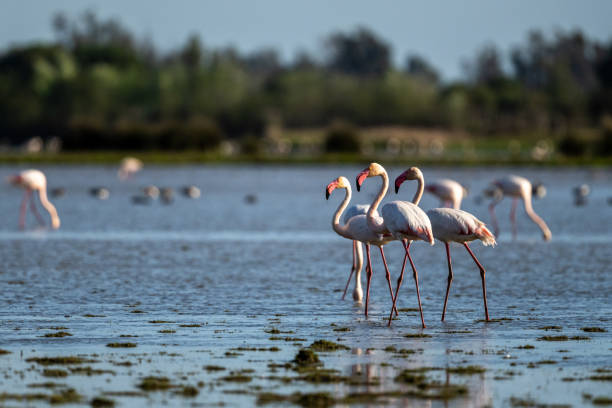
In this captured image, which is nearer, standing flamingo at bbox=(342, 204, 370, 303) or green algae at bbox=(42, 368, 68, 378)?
green algae at bbox=(42, 368, 68, 378)

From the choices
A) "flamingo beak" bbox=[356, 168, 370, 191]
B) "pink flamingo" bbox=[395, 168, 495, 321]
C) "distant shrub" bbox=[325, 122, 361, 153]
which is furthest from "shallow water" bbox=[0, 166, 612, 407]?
"distant shrub" bbox=[325, 122, 361, 153]

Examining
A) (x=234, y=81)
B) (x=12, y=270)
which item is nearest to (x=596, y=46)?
(x=234, y=81)

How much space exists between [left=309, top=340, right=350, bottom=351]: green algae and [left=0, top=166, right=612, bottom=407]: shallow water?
12cm

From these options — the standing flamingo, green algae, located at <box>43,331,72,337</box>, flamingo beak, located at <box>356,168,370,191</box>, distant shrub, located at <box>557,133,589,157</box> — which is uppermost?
distant shrub, located at <box>557,133,589,157</box>

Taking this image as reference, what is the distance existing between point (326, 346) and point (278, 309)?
247 centimetres

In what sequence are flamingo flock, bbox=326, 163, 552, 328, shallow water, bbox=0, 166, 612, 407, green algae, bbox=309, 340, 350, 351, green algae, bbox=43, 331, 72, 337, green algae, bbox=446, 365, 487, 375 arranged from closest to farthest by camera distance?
shallow water, bbox=0, 166, 612, 407
green algae, bbox=446, 365, 487, 375
green algae, bbox=309, 340, 350, 351
green algae, bbox=43, 331, 72, 337
flamingo flock, bbox=326, 163, 552, 328

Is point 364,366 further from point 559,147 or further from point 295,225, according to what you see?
point 559,147

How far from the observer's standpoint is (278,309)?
39.3 ft

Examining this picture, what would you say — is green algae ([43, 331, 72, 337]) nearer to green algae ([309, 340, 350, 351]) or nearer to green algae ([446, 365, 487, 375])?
green algae ([309, 340, 350, 351])

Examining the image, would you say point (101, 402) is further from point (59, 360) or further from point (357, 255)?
point (357, 255)

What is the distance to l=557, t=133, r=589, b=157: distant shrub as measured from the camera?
63219 mm

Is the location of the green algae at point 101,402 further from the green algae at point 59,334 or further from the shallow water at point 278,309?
the green algae at point 59,334

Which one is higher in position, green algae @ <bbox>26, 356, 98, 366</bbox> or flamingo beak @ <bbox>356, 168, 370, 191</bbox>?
flamingo beak @ <bbox>356, 168, 370, 191</bbox>

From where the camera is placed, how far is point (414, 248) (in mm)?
19391
